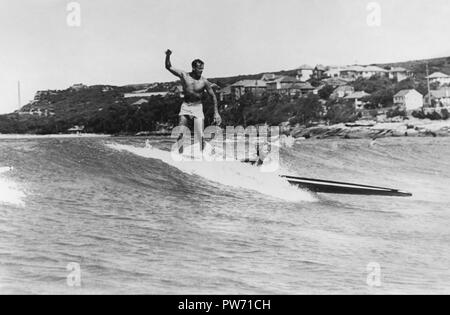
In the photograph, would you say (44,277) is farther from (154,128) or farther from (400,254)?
(400,254)

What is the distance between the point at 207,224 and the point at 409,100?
2.53 m

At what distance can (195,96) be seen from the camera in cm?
435

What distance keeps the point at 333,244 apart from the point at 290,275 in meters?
0.46

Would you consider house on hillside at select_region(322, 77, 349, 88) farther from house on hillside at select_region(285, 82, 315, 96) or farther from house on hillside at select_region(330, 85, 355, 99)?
house on hillside at select_region(285, 82, 315, 96)

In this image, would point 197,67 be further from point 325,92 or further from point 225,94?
point 325,92

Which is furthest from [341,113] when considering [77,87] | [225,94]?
[77,87]

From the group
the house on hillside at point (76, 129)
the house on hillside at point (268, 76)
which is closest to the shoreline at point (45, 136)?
the house on hillside at point (76, 129)

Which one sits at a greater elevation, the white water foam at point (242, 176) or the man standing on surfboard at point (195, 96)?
the man standing on surfboard at point (195, 96)

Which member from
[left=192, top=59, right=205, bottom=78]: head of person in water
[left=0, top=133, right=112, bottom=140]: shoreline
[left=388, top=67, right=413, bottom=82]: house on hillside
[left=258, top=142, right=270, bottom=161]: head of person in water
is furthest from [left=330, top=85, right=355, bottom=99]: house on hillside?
[left=0, top=133, right=112, bottom=140]: shoreline

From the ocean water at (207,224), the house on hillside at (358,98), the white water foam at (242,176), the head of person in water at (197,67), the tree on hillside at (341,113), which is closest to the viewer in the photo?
the ocean water at (207,224)

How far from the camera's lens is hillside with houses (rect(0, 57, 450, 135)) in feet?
14.9

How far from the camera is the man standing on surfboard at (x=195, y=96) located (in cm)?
430

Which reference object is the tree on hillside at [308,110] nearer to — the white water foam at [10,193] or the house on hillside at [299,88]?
the house on hillside at [299,88]

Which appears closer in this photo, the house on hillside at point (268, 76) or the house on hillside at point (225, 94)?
the house on hillside at point (225, 94)
